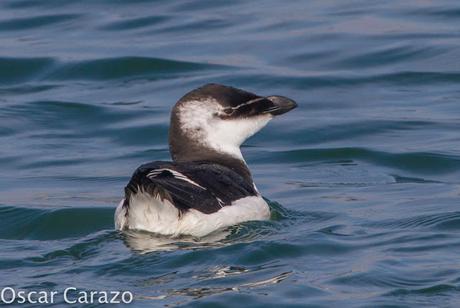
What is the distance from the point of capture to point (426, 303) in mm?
8398

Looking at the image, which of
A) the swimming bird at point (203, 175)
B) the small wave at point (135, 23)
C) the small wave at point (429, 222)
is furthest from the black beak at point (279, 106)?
the small wave at point (135, 23)

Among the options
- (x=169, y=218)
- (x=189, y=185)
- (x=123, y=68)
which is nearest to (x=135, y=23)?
(x=123, y=68)

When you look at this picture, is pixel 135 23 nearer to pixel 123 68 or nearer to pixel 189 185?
pixel 123 68

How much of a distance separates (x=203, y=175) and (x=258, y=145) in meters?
4.63

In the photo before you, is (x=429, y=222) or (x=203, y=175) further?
(x=429, y=222)

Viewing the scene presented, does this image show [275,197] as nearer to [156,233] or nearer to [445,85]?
[156,233]

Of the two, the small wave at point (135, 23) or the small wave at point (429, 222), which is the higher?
the small wave at point (135, 23)

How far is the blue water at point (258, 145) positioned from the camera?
30.0ft

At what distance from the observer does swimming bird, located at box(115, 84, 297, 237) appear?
9703 mm

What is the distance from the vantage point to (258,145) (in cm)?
1472

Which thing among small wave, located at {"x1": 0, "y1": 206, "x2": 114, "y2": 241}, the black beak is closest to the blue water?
small wave, located at {"x1": 0, "y1": 206, "x2": 114, "y2": 241}

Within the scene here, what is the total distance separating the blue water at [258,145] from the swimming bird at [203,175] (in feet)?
0.40

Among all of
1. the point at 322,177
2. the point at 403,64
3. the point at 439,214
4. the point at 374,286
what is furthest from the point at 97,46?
the point at 374,286

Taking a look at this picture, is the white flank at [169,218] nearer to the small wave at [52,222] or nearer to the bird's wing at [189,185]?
the bird's wing at [189,185]
